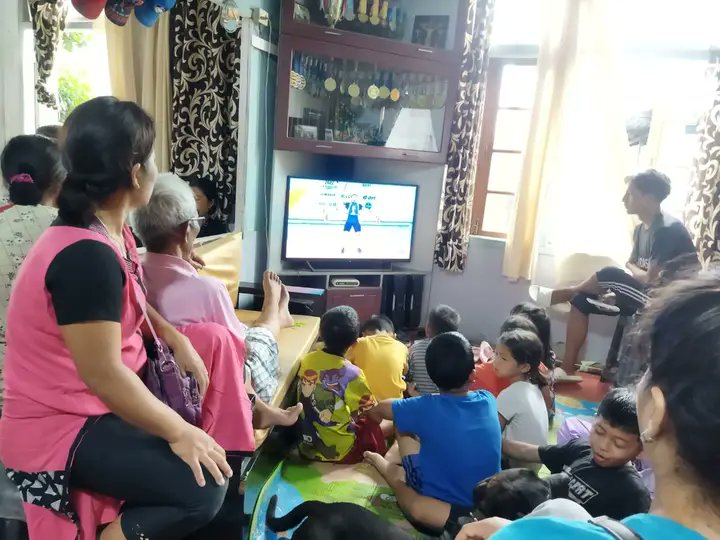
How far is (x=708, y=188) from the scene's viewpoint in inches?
131

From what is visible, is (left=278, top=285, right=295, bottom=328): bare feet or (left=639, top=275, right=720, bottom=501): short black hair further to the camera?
(left=278, top=285, right=295, bottom=328): bare feet

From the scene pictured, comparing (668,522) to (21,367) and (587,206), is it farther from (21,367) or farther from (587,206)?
(587,206)

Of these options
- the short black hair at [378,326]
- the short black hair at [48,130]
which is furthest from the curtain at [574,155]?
the short black hair at [48,130]

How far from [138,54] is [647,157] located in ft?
10.1

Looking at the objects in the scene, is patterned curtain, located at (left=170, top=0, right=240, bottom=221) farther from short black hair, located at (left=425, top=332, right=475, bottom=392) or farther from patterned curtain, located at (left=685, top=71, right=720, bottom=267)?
patterned curtain, located at (left=685, top=71, right=720, bottom=267)

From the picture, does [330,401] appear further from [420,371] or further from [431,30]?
[431,30]

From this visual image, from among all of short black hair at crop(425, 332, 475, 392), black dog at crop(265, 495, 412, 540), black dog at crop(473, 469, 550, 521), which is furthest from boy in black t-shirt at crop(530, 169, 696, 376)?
black dog at crop(265, 495, 412, 540)

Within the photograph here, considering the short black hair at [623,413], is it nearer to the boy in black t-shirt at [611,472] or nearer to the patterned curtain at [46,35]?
the boy in black t-shirt at [611,472]

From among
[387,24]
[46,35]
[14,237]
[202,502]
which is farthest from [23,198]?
[387,24]

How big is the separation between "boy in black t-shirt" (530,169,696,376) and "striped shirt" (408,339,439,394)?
1325 mm

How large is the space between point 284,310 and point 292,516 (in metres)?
1.38

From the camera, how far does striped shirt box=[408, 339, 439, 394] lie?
233cm

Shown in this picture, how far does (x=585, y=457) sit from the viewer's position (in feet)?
5.16

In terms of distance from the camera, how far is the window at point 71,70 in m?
1.89
